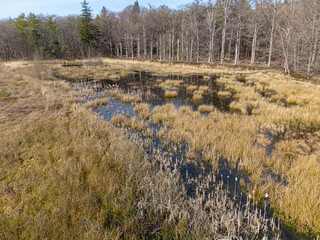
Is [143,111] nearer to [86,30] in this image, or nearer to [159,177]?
[159,177]

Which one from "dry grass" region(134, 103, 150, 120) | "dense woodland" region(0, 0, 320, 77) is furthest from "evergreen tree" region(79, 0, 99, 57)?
"dry grass" region(134, 103, 150, 120)

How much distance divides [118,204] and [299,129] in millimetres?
7979

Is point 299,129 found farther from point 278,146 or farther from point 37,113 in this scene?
point 37,113

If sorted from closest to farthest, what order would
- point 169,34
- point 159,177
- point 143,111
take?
point 159,177
point 143,111
point 169,34

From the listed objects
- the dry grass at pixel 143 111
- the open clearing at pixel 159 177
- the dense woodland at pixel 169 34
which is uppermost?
the dense woodland at pixel 169 34

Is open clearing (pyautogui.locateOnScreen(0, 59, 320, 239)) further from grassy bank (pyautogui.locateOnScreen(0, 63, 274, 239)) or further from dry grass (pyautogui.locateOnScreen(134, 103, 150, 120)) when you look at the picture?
dry grass (pyautogui.locateOnScreen(134, 103, 150, 120))

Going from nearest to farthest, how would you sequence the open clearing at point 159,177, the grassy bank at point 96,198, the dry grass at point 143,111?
the grassy bank at point 96,198 → the open clearing at point 159,177 → the dry grass at point 143,111

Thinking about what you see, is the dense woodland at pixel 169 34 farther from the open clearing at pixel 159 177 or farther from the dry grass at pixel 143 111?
the open clearing at pixel 159 177

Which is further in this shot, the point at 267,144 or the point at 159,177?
the point at 267,144

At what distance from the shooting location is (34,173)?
3.85 meters

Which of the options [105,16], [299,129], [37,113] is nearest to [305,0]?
[299,129]

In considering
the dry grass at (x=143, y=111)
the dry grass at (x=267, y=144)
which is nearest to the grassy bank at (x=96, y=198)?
the dry grass at (x=267, y=144)

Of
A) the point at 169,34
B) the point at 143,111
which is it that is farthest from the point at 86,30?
the point at 143,111

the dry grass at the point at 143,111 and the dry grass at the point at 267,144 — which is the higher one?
the dry grass at the point at 143,111
